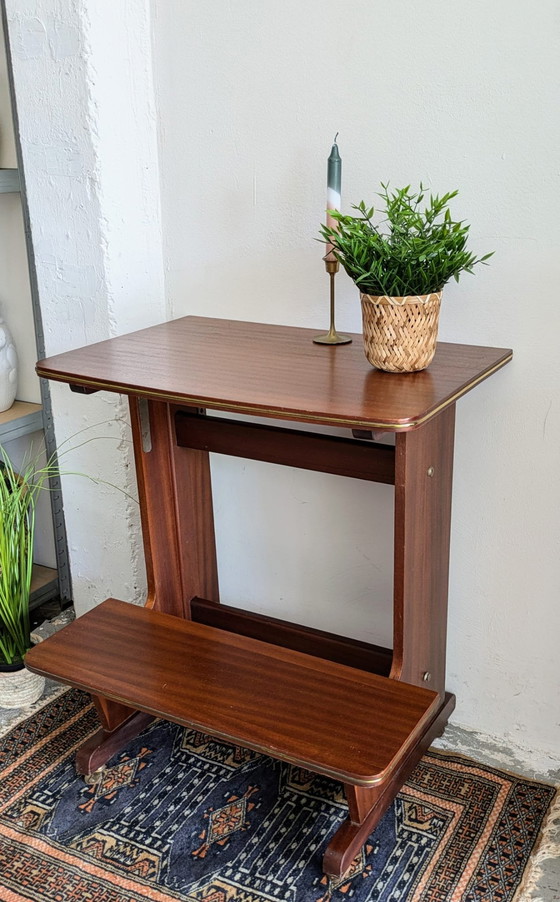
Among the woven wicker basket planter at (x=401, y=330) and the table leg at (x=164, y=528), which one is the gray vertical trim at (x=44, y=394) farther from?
the woven wicker basket planter at (x=401, y=330)

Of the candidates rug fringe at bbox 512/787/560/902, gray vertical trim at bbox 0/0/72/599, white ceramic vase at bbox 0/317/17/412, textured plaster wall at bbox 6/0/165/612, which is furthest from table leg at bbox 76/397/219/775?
rug fringe at bbox 512/787/560/902

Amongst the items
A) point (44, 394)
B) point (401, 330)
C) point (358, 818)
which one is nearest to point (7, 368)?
point (44, 394)

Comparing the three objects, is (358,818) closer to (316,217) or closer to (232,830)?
(232,830)

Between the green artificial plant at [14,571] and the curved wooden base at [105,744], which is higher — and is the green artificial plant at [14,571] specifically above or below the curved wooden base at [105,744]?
above

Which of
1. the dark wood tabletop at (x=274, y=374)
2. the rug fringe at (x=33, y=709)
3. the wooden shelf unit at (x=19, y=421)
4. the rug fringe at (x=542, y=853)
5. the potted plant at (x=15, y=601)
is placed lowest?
the rug fringe at (x=33, y=709)

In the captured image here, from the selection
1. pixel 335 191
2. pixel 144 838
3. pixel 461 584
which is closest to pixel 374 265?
pixel 335 191

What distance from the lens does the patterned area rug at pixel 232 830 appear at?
1.66 m

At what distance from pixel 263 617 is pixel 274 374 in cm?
71

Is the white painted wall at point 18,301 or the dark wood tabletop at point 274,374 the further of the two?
the white painted wall at point 18,301

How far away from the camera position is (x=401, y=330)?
59.8 inches

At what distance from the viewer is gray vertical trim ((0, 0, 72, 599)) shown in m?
2.19

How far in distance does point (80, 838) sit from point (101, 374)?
95cm

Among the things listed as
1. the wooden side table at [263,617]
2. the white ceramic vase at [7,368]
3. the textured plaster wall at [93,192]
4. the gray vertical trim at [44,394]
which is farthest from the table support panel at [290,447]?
the white ceramic vase at [7,368]

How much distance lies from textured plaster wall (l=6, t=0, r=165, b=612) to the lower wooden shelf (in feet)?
1.68
